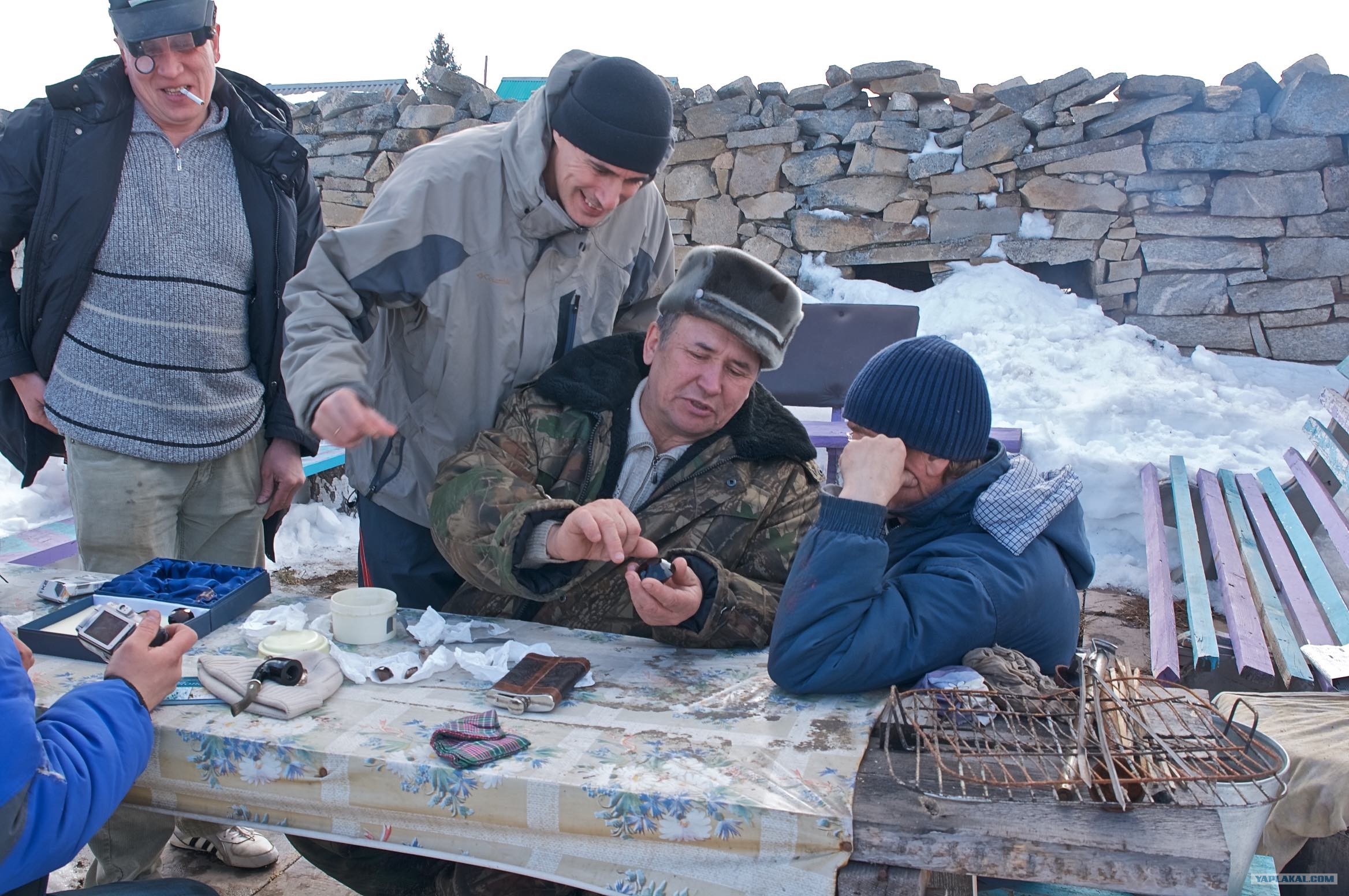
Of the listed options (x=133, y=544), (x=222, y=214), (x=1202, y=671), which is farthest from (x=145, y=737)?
(x=1202, y=671)

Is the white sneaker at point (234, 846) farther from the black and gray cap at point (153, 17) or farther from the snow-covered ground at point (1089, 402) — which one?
the snow-covered ground at point (1089, 402)

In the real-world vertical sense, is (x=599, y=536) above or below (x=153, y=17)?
below

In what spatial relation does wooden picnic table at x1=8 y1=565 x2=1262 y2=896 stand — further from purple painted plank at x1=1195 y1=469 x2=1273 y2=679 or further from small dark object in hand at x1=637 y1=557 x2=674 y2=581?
purple painted plank at x1=1195 y1=469 x2=1273 y2=679

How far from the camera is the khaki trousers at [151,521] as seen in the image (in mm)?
2299

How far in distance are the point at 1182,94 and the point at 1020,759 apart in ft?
26.2

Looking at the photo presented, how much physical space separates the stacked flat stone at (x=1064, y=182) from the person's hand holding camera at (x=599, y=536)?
24.2 ft

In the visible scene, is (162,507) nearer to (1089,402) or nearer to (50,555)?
(50,555)

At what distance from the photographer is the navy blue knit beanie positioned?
2006mm

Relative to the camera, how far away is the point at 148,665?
170cm

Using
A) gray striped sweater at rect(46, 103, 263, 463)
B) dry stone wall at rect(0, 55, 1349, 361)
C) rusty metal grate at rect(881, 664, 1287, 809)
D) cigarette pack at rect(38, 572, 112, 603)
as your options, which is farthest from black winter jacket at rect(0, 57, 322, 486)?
dry stone wall at rect(0, 55, 1349, 361)

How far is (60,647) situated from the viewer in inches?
77.3

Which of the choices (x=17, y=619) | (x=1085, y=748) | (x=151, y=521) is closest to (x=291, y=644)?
(x=17, y=619)

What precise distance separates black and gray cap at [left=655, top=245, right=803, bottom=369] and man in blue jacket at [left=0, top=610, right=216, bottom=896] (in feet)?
4.42

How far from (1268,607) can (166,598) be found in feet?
13.6
